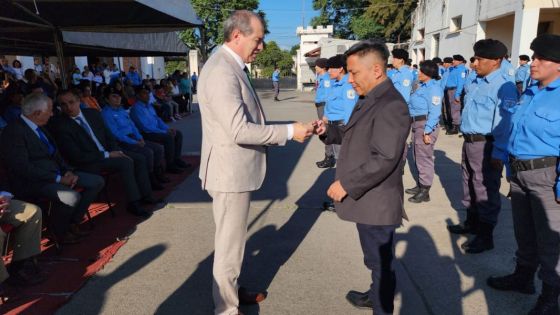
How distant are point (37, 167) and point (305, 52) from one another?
111 ft

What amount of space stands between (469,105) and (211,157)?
8.98 feet

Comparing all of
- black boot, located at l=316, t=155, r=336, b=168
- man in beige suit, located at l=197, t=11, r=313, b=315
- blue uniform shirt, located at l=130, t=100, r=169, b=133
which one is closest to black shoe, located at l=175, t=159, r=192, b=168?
blue uniform shirt, located at l=130, t=100, r=169, b=133

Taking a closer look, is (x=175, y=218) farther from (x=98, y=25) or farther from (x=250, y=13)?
(x=98, y=25)

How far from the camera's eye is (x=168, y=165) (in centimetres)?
684

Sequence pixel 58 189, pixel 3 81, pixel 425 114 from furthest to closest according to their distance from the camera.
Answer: pixel 3 81
pixel 425 114
pixel 58 189

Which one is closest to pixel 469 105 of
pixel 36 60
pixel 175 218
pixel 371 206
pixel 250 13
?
pixel 371 206

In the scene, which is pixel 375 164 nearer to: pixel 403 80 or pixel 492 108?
pixel 492 108

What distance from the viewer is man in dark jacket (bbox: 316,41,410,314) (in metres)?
2.20

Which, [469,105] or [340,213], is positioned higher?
[469,105]

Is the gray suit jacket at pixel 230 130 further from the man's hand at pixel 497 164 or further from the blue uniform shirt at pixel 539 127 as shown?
the man's hand at pixel 497 164

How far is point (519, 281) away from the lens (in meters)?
3.10

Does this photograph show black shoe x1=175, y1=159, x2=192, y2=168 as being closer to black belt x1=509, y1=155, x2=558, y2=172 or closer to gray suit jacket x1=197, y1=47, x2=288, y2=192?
gray suit jacket x1=197, y1=47, x2=288, y2=192

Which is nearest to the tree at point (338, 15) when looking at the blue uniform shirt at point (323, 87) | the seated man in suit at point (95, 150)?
the blue uniform shirt at point (323, 87)

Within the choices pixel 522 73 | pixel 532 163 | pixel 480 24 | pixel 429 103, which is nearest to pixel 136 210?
pixel 429 103
